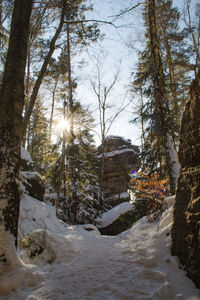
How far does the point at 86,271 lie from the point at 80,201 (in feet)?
21.1

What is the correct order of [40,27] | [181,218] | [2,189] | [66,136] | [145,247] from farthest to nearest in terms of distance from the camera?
[40,27] → [66,136] → [145,247] → [181,218] → [2,189]

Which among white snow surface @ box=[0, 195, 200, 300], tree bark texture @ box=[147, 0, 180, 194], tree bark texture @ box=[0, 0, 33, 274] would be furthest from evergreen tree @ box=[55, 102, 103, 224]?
tree bark texture @ box=[0, 0, 33, 274]

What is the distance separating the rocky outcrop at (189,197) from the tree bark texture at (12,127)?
8.09 feet

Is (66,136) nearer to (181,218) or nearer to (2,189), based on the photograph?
(2,189)

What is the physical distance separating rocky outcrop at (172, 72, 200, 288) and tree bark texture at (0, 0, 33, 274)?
8.09 ft

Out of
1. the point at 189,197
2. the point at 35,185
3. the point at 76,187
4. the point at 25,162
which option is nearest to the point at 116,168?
the point at 76,187

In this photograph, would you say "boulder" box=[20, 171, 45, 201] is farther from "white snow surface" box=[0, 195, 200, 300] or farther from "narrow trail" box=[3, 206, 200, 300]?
"narrow trail" box=[3, 206, 200, 300]

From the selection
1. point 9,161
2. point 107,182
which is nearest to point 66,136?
point 9,161

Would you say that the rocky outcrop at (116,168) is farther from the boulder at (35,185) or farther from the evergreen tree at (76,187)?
the boulder at (35,185)

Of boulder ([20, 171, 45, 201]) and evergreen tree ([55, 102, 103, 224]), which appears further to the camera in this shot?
evergreen tree ([55, 102, 103, 224])

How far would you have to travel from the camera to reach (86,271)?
2764mm

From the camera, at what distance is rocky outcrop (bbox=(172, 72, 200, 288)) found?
2.37m

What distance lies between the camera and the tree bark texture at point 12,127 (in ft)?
8.46

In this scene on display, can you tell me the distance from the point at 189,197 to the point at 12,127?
308 cm
